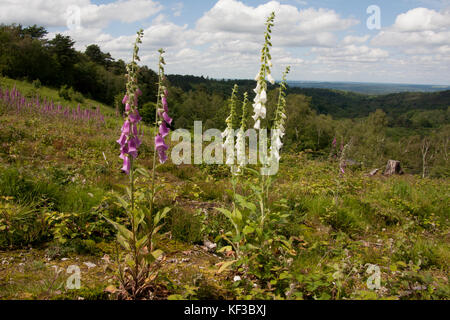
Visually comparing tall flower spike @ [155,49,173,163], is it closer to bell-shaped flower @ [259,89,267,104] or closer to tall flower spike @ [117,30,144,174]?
tall flower spike @ [117,30,144,174]

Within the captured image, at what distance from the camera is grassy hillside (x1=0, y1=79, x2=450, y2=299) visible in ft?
9.62

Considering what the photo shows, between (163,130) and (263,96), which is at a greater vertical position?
(263,96)

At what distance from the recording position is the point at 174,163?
8258 mm

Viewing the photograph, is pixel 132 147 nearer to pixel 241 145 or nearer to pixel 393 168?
pixel 241 145

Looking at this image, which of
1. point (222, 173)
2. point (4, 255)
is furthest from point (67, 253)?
point (222, 173)

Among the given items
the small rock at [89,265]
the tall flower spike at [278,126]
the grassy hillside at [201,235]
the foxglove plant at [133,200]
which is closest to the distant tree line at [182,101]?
the grassy hillside at [201,235]

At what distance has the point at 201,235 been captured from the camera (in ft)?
13.9

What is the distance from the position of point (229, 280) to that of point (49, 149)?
6748 mm

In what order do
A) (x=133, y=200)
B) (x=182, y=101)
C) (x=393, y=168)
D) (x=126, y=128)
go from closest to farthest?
(x=126, y=128), (x=133, y=200), (x=393, y=168), (x=182, y=101)

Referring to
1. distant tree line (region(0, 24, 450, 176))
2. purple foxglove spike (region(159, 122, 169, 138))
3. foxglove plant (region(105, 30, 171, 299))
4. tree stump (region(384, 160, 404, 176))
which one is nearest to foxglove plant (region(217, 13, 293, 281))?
foxglove plant (region(105, 30, 171, 299))

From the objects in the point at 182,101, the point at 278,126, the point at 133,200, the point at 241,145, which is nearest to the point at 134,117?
the point at 133,200

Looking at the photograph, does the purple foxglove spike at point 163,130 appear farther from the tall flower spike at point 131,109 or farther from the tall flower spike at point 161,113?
the tall flower spike at point 131,109

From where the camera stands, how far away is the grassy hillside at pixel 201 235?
293 centimetres
